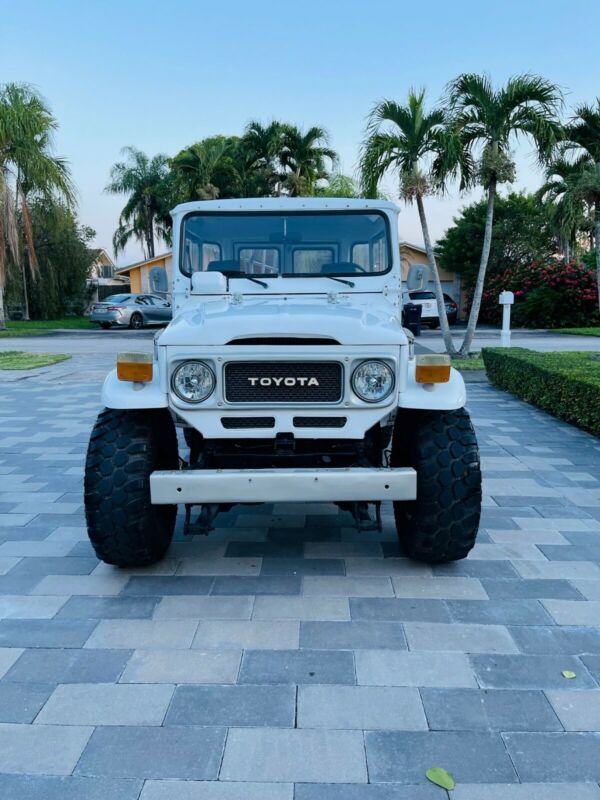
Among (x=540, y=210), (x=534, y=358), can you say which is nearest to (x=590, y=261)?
(x=540, y=210)

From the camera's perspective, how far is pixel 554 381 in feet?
27.5

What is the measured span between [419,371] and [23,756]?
2.45m

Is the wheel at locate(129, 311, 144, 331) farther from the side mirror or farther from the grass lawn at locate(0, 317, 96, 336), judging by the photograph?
the side mirror

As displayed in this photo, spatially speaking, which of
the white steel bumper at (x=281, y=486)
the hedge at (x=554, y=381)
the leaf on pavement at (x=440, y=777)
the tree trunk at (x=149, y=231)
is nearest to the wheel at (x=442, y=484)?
the white steel bumper at (x=281, y=486)

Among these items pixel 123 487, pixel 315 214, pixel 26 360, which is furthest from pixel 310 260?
pixel 26 360

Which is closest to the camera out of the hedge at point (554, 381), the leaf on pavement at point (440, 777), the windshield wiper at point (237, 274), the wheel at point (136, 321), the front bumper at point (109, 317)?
the leaf on pavement at point (440, 777)

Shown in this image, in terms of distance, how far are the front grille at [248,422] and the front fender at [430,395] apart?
27.5 inches

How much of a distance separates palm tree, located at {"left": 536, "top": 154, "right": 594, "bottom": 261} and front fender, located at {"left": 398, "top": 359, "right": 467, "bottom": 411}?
1866cm

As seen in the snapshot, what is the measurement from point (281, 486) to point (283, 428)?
36 cm

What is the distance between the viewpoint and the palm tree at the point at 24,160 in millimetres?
23281

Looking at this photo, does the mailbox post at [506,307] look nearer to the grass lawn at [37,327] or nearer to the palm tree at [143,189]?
the grass lawn at [37,327]

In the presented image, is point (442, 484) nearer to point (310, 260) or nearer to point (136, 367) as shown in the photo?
point (136, 367)

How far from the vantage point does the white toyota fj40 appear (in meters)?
3.35

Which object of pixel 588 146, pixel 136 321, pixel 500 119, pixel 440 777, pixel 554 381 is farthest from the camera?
pixel 136 321
